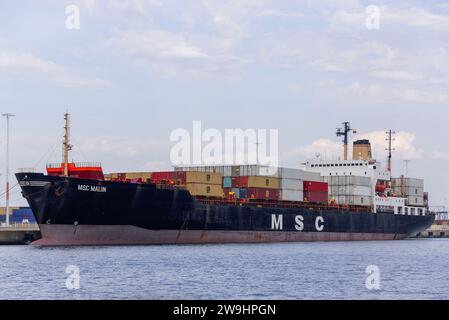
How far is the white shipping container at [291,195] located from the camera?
8094cm

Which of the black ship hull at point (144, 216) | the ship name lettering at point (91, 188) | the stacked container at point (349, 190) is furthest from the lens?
the stacked container at point (349, 190)

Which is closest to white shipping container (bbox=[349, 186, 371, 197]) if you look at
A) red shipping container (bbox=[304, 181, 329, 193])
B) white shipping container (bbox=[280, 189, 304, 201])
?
red shipping container (bbox=[304, 181, 329, 193])

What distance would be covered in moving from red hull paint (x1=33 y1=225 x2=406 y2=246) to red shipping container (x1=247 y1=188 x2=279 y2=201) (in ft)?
11.1

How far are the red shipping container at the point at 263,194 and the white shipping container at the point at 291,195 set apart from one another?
688 millimetres

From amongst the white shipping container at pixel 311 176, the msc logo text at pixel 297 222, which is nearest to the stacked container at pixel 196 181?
Answer: the msc logo text at pixel 297 222

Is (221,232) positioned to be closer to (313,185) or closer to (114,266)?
(313,185)

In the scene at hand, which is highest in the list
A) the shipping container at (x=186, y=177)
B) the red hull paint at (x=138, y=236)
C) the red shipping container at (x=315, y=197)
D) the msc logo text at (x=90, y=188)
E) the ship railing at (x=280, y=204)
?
the shipping container at (x=186, y=177)

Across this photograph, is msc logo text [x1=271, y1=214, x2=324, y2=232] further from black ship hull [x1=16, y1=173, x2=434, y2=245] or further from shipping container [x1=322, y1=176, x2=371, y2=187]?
shipping container [x1=322, y1=176, x2=371, y2=187]

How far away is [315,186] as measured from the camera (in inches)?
3430

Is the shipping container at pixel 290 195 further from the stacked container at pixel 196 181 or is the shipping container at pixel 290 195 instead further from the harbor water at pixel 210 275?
the harbor water at pixel 210 275

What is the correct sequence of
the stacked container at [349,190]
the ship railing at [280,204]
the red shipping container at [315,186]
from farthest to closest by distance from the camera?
the stacked container at [349,190] < the red shipping container at [315,186] < the ship railing at [280,204]

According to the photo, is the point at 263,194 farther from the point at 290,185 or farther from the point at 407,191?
the point at 407,191
